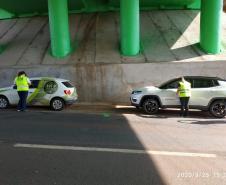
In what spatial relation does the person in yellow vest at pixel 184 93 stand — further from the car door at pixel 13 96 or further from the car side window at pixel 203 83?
the car door at pixel 13 96

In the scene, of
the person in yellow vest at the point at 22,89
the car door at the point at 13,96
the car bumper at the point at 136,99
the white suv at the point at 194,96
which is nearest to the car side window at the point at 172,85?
the white suv at the point at 194,96

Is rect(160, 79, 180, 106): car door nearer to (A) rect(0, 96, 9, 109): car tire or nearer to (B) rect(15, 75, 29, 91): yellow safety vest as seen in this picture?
(B) rect(15, 75, 29, 91): yellow safety vest

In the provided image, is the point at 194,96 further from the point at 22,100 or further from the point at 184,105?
the point at 22,100

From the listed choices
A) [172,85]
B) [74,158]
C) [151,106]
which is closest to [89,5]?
[172,85]

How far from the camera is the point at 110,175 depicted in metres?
6.50

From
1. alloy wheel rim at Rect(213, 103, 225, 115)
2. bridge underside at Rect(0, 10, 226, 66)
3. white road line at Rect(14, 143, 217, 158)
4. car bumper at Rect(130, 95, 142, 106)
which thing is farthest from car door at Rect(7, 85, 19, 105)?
white road line at Rect(14, 143, 217, 158)

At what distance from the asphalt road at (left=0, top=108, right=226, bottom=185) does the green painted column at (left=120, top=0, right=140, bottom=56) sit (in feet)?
32.3

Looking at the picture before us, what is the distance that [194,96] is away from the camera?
53.9 ft

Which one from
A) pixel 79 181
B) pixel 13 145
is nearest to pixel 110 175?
pixel 79 181

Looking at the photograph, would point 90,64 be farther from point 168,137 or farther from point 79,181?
point 79,181

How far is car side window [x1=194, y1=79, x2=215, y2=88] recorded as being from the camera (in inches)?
646

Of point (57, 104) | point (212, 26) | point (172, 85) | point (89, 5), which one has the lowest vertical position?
point (57, 104)

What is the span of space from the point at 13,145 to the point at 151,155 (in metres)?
2.86

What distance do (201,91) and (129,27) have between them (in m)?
7.06
